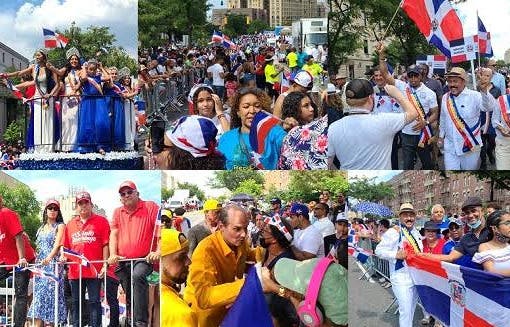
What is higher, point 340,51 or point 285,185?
point 340,51

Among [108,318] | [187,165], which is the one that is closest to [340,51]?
[187,165]

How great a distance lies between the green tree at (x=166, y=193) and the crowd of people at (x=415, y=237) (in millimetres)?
1841

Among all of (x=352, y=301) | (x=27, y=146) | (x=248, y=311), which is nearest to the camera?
(x=248, y=311)

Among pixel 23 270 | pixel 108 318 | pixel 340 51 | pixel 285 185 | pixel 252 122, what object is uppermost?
pixel 340 51

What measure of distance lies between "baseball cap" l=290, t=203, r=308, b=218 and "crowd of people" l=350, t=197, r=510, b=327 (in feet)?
1.63

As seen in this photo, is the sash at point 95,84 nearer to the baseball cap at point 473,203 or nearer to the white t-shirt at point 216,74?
the white t-shirt at point 216,74

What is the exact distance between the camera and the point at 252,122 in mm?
7637

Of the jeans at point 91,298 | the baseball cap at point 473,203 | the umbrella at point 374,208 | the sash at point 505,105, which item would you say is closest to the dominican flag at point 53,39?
the jeans at point 91,298

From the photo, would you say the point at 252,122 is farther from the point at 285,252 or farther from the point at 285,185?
the point at 285,252

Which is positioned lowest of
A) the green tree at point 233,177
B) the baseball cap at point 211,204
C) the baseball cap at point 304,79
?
the baseball cap at point 211,204

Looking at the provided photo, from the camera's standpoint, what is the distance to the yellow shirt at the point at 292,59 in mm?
7996

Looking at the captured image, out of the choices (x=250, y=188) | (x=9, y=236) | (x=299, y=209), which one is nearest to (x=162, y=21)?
(x=250, y=188)

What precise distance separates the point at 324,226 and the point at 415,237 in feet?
3.06

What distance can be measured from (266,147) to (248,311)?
64.8 inches
